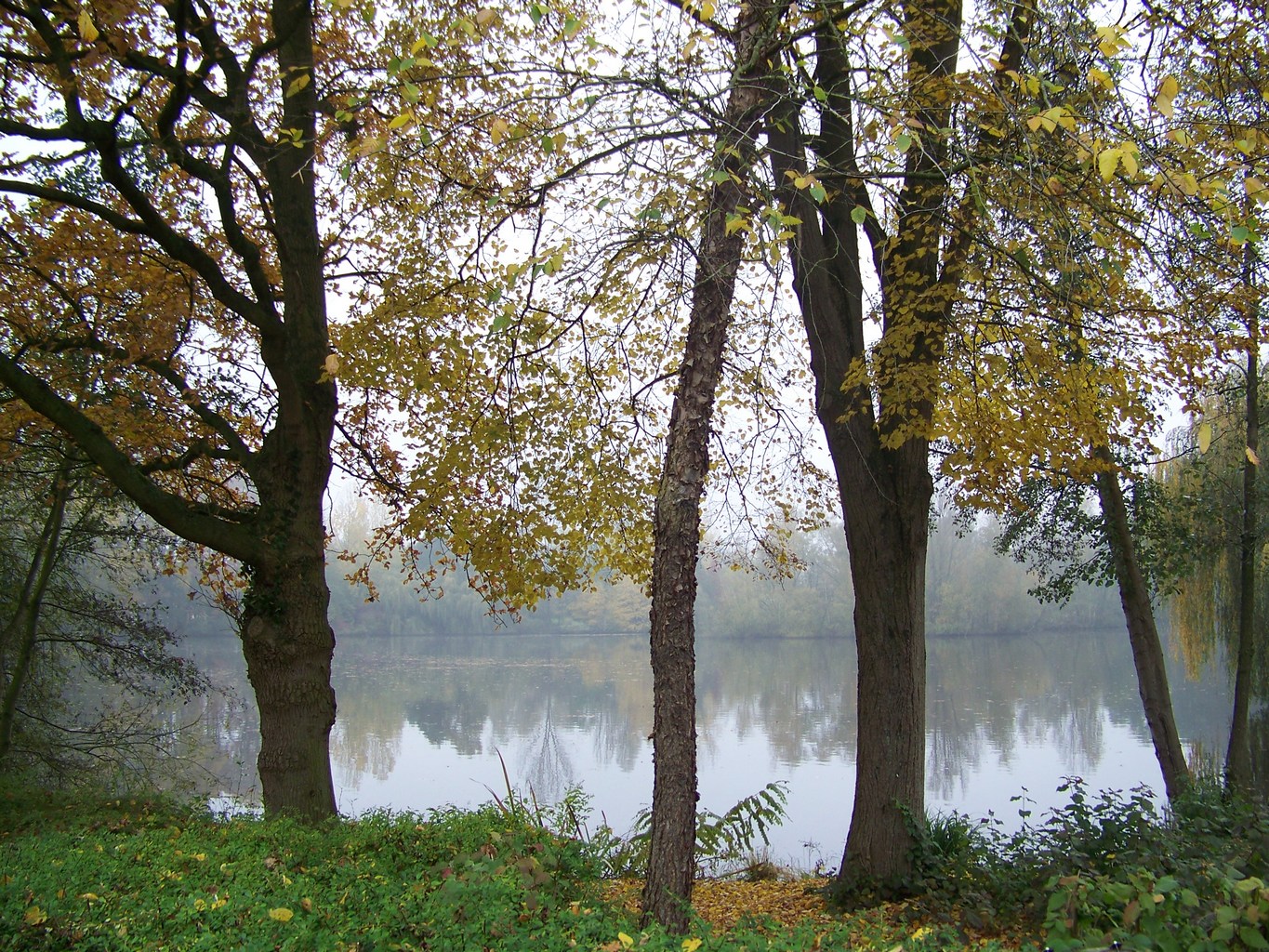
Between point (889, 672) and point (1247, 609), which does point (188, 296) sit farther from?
point (1247, 609)

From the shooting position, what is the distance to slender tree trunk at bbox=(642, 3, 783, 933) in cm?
377

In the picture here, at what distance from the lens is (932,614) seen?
134 ft

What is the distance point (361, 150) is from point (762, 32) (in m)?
2.46

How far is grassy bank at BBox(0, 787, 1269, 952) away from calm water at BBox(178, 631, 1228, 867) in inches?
57.8

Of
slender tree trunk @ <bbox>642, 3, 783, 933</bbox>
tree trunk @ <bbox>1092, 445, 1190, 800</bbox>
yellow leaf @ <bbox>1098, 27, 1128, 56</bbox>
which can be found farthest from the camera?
tree trunk @ <bbox>1092, 445, 1190, 800</bbox>

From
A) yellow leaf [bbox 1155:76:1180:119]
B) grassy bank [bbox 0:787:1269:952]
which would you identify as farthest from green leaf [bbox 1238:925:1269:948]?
yellow leaf [bbox 1155:76:1180:119]

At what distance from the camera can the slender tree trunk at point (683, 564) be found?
3773 mm

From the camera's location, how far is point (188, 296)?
7.69 meters

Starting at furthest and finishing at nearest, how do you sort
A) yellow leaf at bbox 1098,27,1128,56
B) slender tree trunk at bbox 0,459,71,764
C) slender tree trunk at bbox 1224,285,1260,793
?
1. slender tree trunk at bbox 0,459,71,764
2. slender tree trunk at bbox 1224,285,1260,793
3. yellow leaf at bbox 1098,27,1128,56

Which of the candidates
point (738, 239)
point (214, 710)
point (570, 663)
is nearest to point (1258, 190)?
point (738, 239)

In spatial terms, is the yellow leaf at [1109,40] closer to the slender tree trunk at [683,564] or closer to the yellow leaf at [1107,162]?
the yellow leaf at [1107,162]

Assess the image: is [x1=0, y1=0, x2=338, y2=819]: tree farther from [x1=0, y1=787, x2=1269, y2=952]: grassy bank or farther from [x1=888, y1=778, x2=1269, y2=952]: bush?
[x1=888, y1=778, x2=1269, y2=952]: bush

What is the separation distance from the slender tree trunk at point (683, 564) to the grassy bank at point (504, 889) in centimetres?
30

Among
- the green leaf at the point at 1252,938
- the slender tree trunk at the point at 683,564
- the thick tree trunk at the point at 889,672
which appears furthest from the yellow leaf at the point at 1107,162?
the thick tree trunk at the point at 889,672
